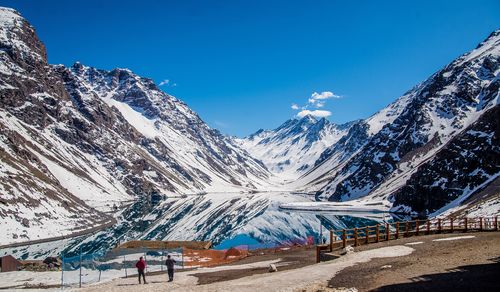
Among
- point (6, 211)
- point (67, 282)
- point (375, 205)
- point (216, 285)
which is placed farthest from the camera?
point (375, 205)

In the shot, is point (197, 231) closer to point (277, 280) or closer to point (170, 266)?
point (170, 266)

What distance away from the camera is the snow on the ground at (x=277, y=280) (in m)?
26.9

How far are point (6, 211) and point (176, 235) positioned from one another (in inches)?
2005

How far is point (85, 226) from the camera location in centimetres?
14488

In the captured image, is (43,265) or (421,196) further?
(421,196)

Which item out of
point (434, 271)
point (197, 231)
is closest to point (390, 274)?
point (434, 271)

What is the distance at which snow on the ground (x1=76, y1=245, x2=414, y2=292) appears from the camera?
88.2 ft

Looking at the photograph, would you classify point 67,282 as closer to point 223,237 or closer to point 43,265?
point 43,265

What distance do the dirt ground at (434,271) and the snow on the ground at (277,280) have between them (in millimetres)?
1351

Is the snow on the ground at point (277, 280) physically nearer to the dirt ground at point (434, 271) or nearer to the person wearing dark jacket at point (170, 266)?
the person wearing dark jacket at point (170, 266)

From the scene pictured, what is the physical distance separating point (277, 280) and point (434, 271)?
10.3 m

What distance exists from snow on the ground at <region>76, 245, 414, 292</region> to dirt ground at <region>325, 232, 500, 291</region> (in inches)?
53.2

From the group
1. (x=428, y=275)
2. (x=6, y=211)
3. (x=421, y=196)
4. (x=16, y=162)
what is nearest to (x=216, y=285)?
(x=428, y=275)

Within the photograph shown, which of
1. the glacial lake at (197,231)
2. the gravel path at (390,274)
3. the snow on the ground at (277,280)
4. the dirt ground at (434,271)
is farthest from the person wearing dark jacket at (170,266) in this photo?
the glacial lake at (197,231)
